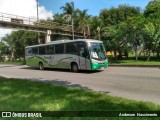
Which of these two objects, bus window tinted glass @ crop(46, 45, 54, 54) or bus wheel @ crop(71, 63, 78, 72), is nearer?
bus wheel @ crop(71, 63, 78, 72)

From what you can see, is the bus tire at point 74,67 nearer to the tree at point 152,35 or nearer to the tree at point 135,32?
the tree at point 152,35

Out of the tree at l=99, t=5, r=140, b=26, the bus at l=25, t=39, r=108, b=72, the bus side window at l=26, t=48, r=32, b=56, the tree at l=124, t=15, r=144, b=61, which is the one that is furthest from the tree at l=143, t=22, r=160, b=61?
the tree at l=99, t=5, r=140, b=26

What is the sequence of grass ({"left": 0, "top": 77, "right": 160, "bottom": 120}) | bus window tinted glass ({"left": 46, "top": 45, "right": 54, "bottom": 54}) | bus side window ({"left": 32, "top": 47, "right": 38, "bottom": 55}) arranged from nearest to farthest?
grass ({"left": 0, "top": 77, "right": 160, "bottom": 120}), bus window tinted glass ({"left": 46, "top": 45, "right": 54, "bottom": 54}), bus side window ({"left": 32, "top": 47, "right": 38, "bottom": 55})

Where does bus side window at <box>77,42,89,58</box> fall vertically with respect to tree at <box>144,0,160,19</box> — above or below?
below

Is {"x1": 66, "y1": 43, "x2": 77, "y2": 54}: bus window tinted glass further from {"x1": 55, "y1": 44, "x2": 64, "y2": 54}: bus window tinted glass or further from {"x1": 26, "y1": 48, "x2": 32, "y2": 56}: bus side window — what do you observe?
{"x1": 26, "y1": 48, "x2": 32, "y2": 56}: bus side window

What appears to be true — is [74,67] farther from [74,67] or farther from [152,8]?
[152,8]

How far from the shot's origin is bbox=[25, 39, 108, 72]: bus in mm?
18578

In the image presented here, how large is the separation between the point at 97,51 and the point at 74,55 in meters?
1.98

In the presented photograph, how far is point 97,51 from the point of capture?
749 inches

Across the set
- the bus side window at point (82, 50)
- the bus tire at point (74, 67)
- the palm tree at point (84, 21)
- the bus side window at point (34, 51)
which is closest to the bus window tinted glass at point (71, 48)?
the bus side window at point (82, 50)

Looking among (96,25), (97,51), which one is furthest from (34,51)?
(96,25)

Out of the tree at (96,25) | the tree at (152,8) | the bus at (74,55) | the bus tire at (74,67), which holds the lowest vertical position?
the bus tire at (74,67)

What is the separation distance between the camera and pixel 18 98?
7816mm

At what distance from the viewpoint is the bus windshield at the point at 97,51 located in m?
18.6
